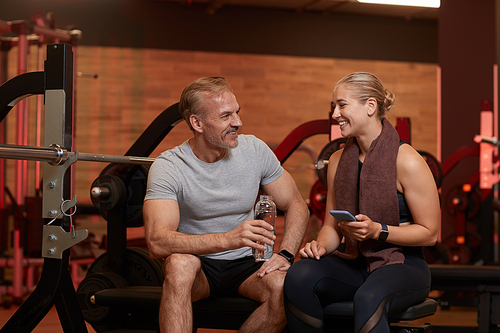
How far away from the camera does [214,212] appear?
204 cm

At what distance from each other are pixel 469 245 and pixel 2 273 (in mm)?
4018

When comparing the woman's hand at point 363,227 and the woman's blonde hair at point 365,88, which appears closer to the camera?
the woman's hand at point 363,227

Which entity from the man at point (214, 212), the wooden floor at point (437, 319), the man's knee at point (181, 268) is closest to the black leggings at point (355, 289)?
the man at point (214, 212)

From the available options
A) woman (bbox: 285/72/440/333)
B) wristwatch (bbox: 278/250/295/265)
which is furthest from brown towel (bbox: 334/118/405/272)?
wristwatch (bbox: 278/250/295/265)

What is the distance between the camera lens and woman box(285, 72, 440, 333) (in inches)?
67.7

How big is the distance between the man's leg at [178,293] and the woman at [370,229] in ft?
1.10

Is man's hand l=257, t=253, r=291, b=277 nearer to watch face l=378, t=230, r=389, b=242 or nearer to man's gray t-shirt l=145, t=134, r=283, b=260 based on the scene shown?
man's gray t-shirt l=145, t=134, r=283, b=260

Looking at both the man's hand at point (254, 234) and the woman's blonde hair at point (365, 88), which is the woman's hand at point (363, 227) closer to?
the man's hand at point (254, 234)

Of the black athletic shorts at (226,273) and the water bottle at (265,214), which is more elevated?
the water bottle at (265,214)

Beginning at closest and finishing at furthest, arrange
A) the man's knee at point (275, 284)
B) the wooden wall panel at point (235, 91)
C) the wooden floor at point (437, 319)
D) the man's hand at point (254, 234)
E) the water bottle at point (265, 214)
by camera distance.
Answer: the man's hand at point (254, 234) → the man's knee at point (275, 284) → the water bottle at point (265, 214) → the wooden floor at point (437, 319) → the wooden wall panel at point (235, 91)

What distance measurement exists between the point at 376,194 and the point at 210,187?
2.07 ft

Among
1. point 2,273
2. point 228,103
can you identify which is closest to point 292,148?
point 228,103

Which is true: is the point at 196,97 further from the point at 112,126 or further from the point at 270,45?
the point at 270,45

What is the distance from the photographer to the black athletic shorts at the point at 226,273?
2.02 m
